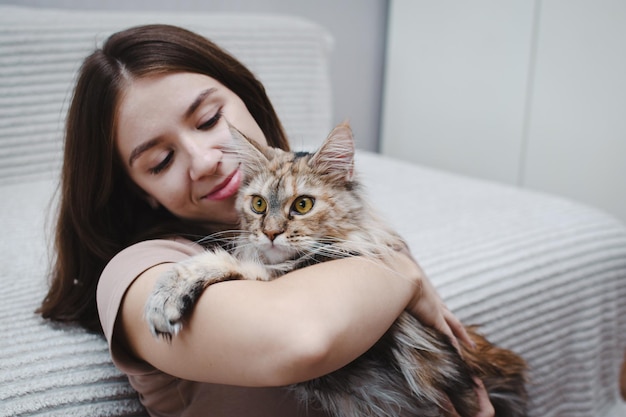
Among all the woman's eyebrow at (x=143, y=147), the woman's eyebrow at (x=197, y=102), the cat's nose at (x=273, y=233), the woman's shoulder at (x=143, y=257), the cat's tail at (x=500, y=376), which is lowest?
the cat's tail at (x=500, y=376)

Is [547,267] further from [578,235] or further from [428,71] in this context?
[428,71]

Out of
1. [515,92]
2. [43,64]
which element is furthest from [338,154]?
[515,92]

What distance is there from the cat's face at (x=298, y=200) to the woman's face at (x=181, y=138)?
0.23ft

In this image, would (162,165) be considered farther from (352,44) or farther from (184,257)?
(352,44)

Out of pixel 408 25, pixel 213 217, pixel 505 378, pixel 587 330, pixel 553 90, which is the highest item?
pixel 408 25

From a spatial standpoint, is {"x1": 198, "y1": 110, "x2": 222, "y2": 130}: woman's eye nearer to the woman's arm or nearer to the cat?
the cat

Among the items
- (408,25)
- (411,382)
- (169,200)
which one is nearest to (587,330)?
(411,382)

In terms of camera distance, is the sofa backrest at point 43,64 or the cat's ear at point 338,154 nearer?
the cat's ear at point 338,154

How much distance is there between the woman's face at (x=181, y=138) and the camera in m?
1.10

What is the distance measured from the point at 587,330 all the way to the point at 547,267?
0.26 metres

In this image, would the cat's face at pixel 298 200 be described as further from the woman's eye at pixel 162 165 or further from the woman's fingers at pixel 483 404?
the woman's fingers at pixel 483 404

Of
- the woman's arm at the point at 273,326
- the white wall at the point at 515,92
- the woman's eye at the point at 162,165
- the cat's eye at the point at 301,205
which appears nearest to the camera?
the woman's arm at the point at 273,326

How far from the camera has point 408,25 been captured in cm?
350

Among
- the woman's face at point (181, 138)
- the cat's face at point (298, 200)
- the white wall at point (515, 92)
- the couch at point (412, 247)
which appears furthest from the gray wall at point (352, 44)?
the cat's face at point (298, 200)
